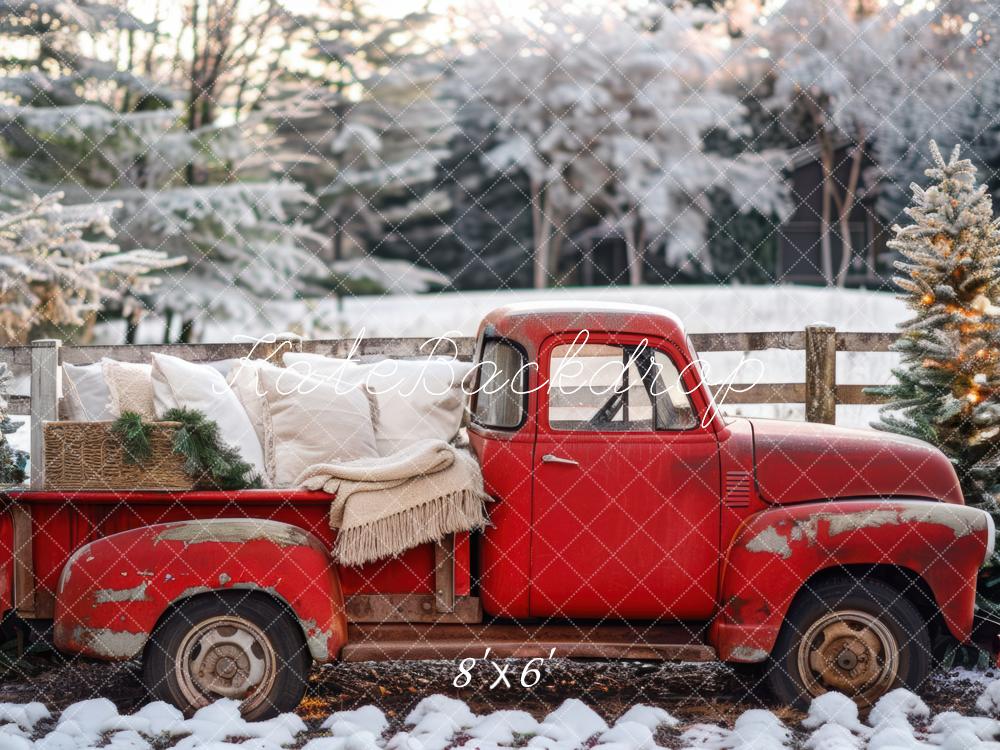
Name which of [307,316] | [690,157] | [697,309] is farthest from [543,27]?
[307,316]

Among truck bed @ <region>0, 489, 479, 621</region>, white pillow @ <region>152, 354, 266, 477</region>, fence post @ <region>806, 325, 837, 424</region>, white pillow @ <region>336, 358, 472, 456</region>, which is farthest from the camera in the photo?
fence post @ <region>806, 325, 837, 424</region>

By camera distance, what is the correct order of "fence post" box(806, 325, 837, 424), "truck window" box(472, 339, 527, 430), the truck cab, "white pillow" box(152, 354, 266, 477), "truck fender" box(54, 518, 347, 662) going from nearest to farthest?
"truck fender" box(54, 518, 347, 662) < the truck cab < "truck window" box(472, 339, 527, 430) < "white pillow" box(152, 354, 266, 477) < "fence post" box(806, 325, 837, 424)

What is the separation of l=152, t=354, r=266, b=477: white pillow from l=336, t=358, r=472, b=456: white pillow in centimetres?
62

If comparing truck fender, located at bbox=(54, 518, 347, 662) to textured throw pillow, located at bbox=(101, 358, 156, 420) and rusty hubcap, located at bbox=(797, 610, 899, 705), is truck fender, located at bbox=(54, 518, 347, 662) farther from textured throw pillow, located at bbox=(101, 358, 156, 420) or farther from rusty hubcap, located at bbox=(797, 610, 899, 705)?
rusty hubcap, located at bbox=(797, 610, 899, 705)

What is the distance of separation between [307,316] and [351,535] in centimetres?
1294

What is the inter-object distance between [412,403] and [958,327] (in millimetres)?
3121

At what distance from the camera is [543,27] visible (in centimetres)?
2484

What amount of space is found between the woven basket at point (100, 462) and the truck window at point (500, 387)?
1.36 m

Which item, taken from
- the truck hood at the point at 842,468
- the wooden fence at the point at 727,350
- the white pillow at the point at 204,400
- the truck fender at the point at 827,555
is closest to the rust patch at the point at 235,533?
the white pillow at the point at 204,400

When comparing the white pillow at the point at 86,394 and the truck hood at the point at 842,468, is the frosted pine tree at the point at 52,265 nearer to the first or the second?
the white pillow at the point at 86,394

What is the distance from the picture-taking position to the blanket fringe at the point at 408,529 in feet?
15.6

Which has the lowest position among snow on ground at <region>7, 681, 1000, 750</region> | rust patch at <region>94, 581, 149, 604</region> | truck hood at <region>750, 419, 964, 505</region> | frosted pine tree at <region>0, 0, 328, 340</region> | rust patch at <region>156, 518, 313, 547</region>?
snow on ground at <region>7, 681, 1000, 750</region>

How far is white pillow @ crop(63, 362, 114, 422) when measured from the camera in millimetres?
5375

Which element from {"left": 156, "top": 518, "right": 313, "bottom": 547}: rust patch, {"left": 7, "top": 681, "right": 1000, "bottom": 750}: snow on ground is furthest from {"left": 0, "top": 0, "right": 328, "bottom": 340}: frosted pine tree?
{"left": 7, "top": 681, "right": 1000, "bottom": 750}: snow on ground
